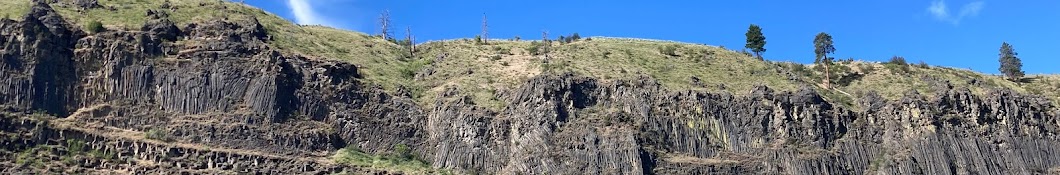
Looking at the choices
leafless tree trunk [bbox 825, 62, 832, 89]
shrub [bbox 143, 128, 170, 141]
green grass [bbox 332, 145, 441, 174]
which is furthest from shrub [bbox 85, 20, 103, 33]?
leafless tree trunk [bbox 825, 62, 832, 89]

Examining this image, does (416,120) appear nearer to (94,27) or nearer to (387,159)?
(387,159)

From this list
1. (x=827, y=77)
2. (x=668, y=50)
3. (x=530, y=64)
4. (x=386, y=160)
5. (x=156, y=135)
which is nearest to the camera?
(x=156, y=135)

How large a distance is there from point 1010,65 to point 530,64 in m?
40.9

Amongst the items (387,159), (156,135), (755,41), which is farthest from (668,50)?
(156,135)

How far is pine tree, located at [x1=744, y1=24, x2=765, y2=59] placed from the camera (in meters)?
93.4

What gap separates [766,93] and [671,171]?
11.9m

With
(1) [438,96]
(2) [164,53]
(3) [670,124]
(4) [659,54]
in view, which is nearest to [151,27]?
(2) [164,53]

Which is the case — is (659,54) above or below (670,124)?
above

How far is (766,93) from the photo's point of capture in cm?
7200

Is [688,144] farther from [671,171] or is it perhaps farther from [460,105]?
[460,105]

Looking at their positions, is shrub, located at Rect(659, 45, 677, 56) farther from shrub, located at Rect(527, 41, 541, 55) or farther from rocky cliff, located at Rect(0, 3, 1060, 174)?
rocky cliff, located at Rect(0, 3, 1060, 174)

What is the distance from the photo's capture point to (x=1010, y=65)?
90.6 meters

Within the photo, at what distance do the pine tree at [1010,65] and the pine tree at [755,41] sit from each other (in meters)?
20.0

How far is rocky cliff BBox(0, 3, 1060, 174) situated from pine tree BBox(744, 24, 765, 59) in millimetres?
20527
